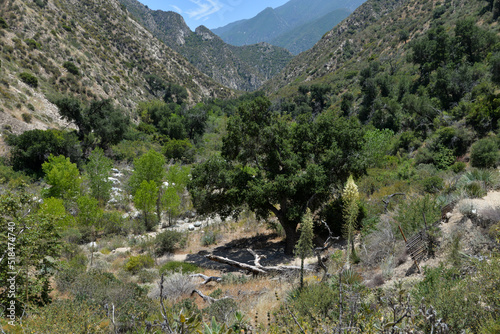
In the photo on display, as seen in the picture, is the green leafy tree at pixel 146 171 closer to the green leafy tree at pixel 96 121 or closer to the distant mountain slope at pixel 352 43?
the green leafy tree at pixel 96 121

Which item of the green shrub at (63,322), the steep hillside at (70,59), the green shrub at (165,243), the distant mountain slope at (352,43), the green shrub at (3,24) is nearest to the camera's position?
the green shrub at (63,322)

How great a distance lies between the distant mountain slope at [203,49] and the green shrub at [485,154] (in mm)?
113800

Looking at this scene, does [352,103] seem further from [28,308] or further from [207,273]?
[28,308]

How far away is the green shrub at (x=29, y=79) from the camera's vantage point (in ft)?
94.3

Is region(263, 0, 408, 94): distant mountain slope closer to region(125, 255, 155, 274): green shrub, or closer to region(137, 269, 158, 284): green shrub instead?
region(125, 255, 155, 274): green shrub

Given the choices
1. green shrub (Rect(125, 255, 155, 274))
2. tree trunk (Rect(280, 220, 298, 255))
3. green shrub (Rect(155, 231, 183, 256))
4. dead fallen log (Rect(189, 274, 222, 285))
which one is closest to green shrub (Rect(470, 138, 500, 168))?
tree trunk (Rect(280, 220, 298, 255))

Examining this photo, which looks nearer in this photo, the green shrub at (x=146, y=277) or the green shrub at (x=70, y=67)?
the green shrub at (x=146, y=277)

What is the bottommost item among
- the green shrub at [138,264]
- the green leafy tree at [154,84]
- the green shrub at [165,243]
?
the green shrub at [165,243]

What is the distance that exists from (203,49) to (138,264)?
139111 millimetres

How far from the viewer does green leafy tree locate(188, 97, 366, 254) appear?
34.2 ft

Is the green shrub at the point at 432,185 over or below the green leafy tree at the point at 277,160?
below

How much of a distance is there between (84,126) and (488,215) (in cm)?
2864

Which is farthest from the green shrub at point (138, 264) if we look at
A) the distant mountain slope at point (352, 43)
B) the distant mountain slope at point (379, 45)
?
the distant mountain slope at point (352, 43)

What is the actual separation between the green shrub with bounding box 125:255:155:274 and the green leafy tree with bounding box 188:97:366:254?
264 cm
